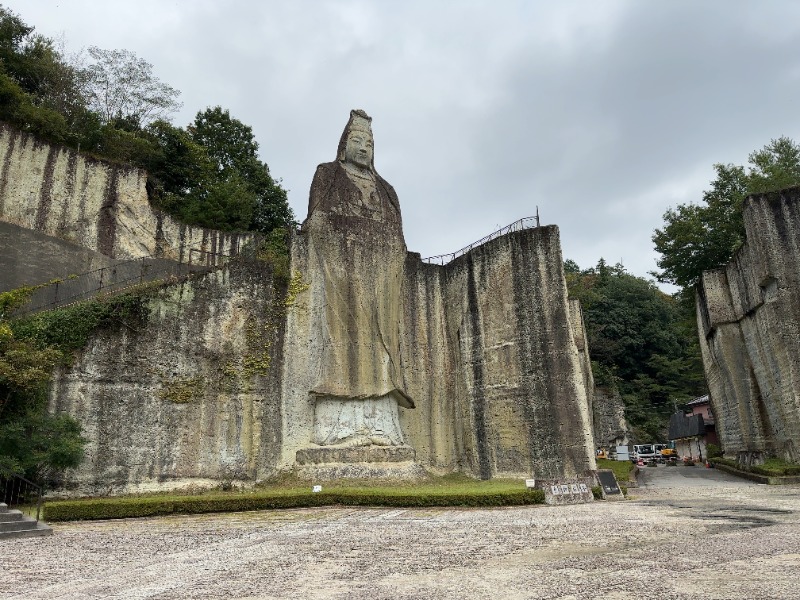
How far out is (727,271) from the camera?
23.7 metres

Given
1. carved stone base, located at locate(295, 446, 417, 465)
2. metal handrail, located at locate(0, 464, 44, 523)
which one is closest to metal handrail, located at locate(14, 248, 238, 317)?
metal handrail, located at locate(0, 464, 44, 523)

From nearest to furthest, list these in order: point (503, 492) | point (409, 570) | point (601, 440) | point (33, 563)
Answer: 1. point (409, 570)
2. point (33, 563)
3. point (503, 492)
4. point (601, 440)

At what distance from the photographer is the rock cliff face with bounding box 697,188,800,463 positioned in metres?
18.1

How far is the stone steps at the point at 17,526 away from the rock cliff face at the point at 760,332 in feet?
61.1

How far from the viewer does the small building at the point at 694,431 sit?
31250mm

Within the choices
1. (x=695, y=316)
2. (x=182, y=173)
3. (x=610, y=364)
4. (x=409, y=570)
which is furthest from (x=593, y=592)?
(x=610, y=364)

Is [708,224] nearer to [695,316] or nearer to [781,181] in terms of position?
[781,181]

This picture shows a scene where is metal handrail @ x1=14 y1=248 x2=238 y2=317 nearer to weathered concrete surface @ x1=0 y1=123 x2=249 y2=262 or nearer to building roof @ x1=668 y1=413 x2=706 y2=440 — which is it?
weathered concrete surface @ x1=0 y1=123 x2=249 y2=262

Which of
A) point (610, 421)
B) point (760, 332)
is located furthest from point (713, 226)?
point (610, 421)

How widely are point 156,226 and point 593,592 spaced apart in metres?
21.6

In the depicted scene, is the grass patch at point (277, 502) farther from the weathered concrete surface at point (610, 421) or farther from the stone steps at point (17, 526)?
the weathered concrete surface at point (610, 421)

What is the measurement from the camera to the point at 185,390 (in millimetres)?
16062

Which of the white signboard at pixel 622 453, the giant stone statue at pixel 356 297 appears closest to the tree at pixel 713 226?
the white signboard at pixel 622 453

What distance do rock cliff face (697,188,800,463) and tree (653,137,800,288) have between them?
232 cm
